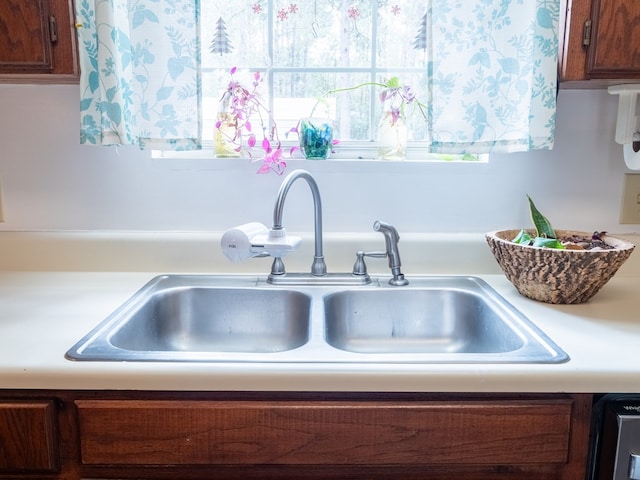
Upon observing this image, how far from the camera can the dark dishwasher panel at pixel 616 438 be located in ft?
2.48

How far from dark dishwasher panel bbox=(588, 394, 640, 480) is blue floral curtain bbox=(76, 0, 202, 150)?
3.26 ft

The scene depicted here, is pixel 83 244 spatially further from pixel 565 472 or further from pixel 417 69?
pixel 565 472

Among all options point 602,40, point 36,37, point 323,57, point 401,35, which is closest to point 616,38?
point 602,40

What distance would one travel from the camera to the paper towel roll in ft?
4.03

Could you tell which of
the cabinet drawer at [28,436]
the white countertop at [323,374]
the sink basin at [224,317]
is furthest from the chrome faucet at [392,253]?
the cabinet drawer at [28,436]

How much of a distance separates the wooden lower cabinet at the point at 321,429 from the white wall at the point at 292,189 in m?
Result: 0.64

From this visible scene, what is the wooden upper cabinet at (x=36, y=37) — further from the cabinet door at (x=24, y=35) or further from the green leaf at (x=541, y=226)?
the green leaf at (x=541, y=226)

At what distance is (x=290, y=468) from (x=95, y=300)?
0.57 m

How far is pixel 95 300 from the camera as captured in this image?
1.10m

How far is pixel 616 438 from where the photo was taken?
0.76m

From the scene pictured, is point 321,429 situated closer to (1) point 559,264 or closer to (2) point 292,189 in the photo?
(1) point 559,264

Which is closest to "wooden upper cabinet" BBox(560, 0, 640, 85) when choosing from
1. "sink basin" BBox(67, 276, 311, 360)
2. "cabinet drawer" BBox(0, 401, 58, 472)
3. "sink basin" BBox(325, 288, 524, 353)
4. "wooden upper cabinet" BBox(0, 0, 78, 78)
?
"sink basin" BBox(325, 288, 524, 353)

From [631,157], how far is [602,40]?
36cm

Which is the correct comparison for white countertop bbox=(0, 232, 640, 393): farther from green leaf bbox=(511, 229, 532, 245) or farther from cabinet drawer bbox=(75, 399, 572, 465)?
green leaf bbox=(511, 229, 532, 245)
